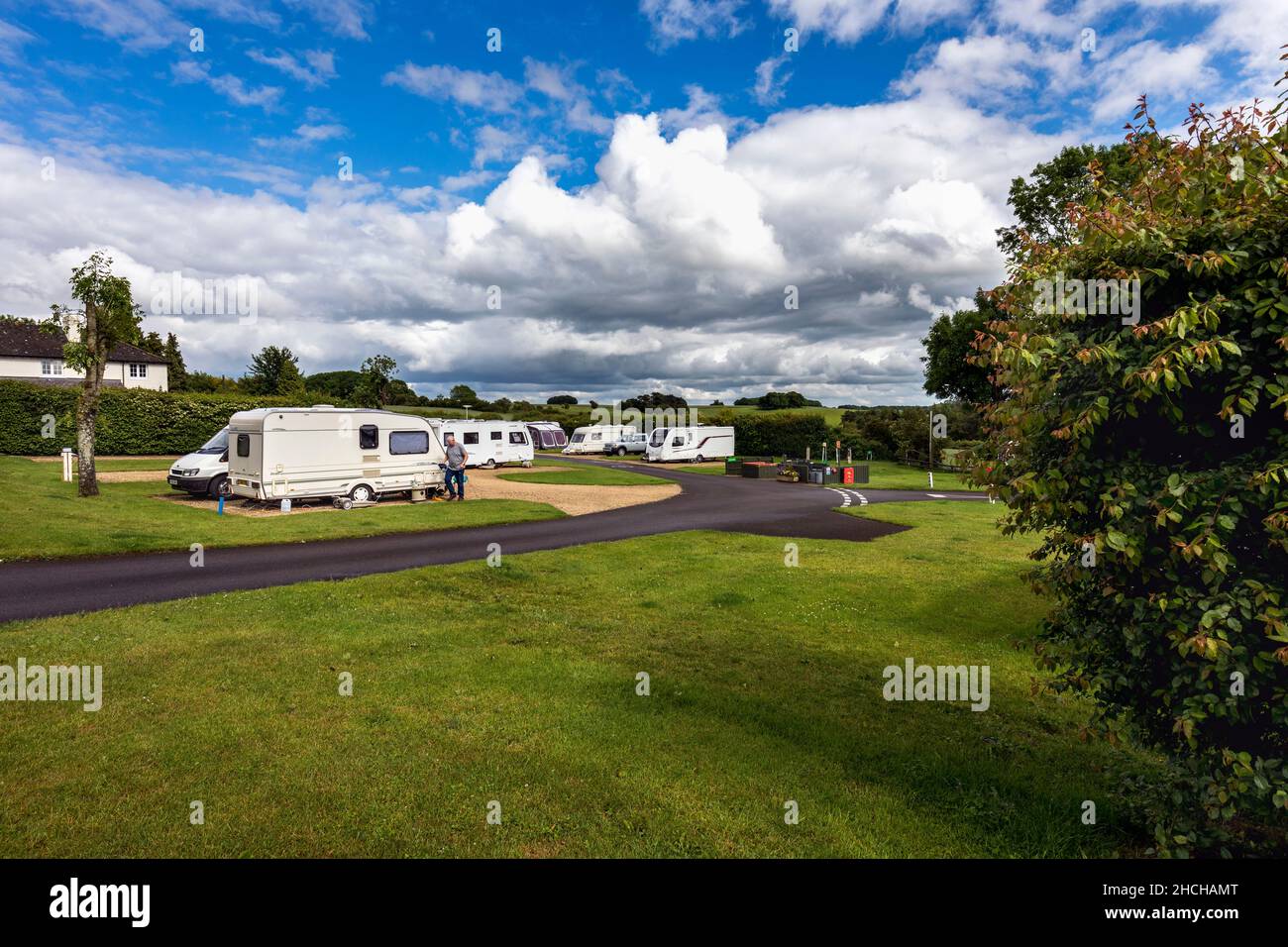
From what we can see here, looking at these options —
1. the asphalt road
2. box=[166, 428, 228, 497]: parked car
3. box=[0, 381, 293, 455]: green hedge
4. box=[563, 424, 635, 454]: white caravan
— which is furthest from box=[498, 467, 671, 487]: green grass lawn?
box=[0, 381, 293, 455]: green hedge

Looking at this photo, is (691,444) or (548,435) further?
(548,435)

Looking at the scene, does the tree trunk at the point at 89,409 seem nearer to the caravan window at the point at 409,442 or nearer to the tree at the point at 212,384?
the caravan window at the point at 409,442

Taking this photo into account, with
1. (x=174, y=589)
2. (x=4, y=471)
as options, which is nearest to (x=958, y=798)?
(x=174, y=589)

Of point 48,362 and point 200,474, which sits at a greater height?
point 48,362

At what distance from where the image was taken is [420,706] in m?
6.14

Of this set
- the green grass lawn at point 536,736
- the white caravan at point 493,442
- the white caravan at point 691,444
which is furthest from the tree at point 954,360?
the green grass lawn at point 536,736

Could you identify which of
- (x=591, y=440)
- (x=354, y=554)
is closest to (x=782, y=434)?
(x=591, y=440)

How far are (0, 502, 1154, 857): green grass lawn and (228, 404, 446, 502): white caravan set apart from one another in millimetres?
10534

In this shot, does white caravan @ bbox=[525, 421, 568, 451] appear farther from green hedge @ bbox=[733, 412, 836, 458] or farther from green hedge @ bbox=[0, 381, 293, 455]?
green hedge @ bbox=[0, 381, 293, 455]

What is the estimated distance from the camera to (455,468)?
2248cm

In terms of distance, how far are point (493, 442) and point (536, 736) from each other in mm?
33828

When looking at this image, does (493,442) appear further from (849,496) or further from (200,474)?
(849,496)
